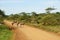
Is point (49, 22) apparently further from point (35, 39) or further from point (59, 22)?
point (35, 39)

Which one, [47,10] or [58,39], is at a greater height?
[58,39]

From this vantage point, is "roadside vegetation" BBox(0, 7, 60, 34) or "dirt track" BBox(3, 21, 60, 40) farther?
"roadside vegetation" BBox(0, 7, 60, 34)

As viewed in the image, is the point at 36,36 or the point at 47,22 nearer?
the point at 36,36

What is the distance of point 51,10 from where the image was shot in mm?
76000

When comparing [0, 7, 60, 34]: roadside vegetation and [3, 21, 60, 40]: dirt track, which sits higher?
[3, 21, 60, 40]: dirt track

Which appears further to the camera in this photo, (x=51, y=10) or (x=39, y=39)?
(x=51, y=10)

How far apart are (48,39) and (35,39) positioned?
3.56ft

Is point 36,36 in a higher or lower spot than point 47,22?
higher

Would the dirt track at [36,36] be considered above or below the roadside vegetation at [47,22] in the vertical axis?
above

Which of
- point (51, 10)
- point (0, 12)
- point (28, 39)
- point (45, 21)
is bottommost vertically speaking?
point (0, 12)

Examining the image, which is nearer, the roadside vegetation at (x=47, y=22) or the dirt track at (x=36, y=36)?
the dirt track at (x=36, y=36)

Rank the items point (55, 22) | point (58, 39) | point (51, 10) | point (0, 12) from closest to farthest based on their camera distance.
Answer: point (58, 39)
point (55, 22)
point (51, 10)
point (0, 12)

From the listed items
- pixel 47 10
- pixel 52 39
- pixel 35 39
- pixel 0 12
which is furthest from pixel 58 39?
pixel 0 12

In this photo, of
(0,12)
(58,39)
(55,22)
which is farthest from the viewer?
(0,12)
